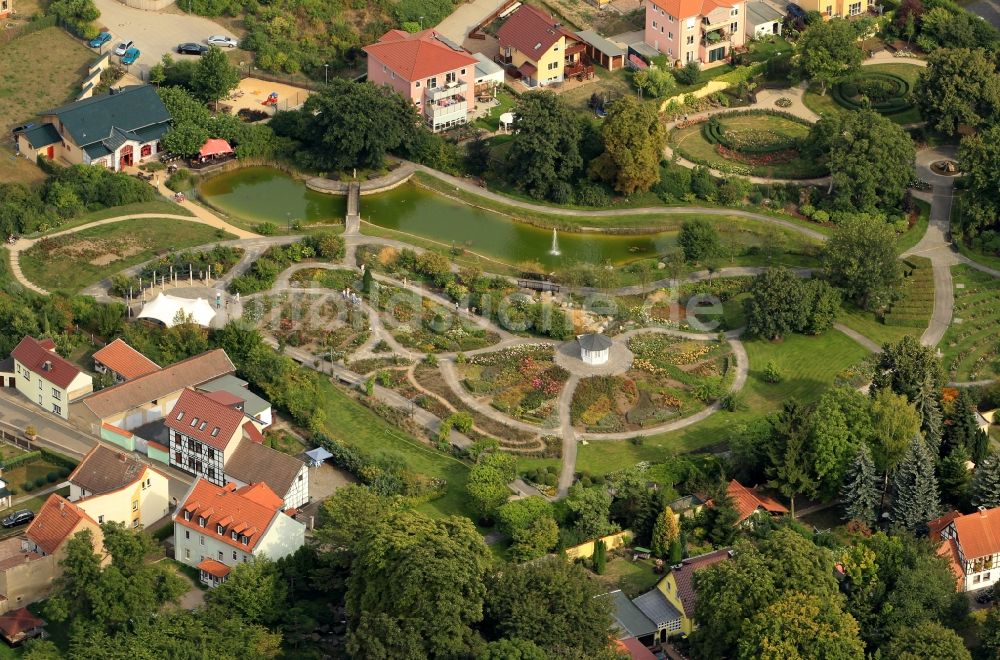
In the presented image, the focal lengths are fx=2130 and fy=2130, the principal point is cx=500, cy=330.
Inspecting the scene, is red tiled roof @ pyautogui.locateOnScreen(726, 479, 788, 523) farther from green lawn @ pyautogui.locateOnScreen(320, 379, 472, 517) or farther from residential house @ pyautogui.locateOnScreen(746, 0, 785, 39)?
residential house @ pyautogui.locateOnScreen(746, 0, 785, 39)

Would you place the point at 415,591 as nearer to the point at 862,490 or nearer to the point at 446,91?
the point at 862,490

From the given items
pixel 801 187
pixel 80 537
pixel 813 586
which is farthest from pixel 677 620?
pixel 801 187

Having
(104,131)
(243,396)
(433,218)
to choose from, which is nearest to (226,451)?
(243,396)

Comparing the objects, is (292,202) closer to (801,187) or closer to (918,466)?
(801,187)

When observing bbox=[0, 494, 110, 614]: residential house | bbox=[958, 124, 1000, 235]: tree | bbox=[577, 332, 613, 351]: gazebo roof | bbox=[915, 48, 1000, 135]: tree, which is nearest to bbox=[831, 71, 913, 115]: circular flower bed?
bbox=[915, 48, 1000, 135]: tree

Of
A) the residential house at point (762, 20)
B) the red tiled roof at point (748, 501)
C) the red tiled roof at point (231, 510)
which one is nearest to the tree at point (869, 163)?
the residential house at point (762, 20)

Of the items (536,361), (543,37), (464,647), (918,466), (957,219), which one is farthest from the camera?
(543,37)

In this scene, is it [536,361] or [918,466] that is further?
Answer: [536,361]
